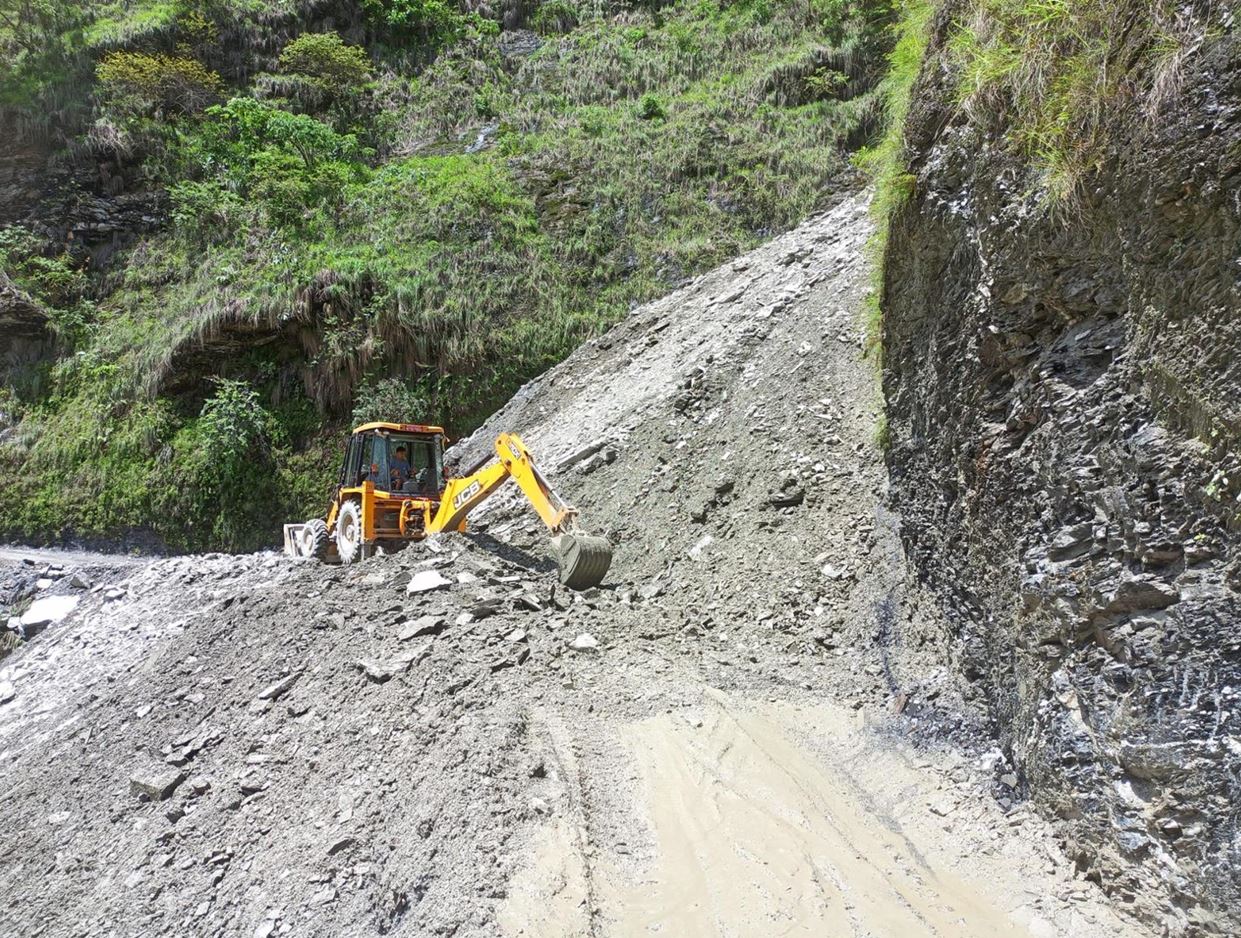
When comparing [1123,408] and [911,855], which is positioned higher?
[1123,408]

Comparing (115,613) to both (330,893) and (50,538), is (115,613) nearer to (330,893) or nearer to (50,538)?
(330,893)

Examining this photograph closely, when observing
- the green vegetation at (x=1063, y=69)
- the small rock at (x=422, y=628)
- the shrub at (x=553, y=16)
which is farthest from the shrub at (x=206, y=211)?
the green vegetation at (x=1063, y=69)

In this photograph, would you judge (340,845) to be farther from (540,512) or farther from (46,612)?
(46,612)

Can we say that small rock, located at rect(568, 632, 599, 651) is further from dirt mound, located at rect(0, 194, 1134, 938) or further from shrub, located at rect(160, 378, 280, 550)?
shrub, located at rect(160, 378, 280, 550)

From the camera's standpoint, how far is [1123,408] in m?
3.40

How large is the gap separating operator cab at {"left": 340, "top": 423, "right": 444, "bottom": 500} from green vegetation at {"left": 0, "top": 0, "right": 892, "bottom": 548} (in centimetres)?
644

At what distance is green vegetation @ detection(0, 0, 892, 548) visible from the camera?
55.6 feet

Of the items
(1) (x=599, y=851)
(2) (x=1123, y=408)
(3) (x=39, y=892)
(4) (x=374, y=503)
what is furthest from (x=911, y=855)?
(4) (x=374, y=503)

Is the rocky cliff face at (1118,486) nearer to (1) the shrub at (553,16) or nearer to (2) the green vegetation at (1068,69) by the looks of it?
(2) the green vegetation at (1068,69)

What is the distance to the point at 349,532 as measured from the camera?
938 cm

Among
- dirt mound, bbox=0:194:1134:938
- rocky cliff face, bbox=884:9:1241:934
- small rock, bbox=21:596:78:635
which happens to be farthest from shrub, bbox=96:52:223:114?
rocky cliff face, bbox=884:9:1241:934

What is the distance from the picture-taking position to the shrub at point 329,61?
2539cm

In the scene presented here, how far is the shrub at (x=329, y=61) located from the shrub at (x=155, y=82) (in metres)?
2.85

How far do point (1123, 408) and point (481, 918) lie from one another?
3.38 meters
